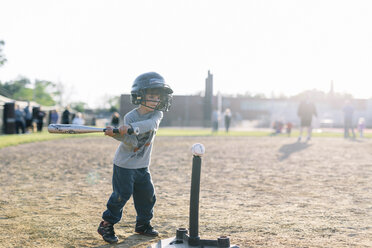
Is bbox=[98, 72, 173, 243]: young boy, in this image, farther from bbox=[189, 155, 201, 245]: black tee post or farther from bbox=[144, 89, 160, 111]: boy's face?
bbox=[189, 155, 201, 245]: black tee post

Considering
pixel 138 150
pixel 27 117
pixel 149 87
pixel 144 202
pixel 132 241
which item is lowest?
pixel 132 241

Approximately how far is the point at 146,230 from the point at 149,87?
4.32 feet

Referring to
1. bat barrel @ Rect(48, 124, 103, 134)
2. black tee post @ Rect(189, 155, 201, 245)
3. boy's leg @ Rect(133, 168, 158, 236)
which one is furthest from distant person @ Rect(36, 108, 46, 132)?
black tee post @ Rect(189, 155, 201, 245)

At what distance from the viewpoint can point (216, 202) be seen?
532 centimetres

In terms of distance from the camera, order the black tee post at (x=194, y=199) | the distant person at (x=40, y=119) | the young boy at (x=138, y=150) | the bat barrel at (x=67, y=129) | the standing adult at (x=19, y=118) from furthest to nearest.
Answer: the distant person at (x=40, y=119) → the standing adult at (x=19, y=118) → the young boy at (x=138, y=150) → the bat barrel at (x=67, y=129) → the black tee post at (x=194, y=199)

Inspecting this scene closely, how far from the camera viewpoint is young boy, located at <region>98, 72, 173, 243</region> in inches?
141

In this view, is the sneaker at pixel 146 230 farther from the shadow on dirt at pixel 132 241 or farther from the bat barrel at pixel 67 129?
the bat barrel at pixel 67 129

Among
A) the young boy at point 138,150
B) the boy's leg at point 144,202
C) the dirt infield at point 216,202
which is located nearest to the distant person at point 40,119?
the dirt infield at point 216,202

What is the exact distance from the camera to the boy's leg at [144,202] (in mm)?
3809

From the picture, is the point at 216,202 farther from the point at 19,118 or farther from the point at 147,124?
the point at 19,118

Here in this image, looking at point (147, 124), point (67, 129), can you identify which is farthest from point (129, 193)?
point (67, 129)

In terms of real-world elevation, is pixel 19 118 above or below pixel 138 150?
above

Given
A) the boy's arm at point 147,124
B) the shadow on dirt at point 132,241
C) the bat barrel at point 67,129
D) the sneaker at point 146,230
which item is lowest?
the shadow on dirt at point 132,241

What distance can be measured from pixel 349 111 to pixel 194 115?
36.6 m
